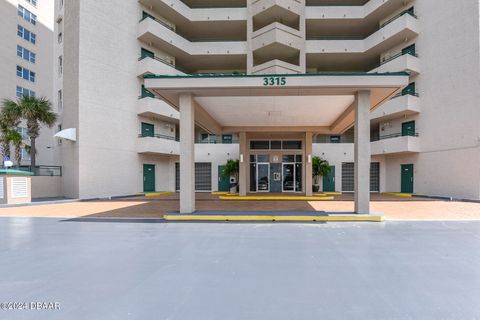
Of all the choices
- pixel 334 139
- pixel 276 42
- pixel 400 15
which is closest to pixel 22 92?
pixel 276 42

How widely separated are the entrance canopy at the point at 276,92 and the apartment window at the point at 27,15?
39400 mm

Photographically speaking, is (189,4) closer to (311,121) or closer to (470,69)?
(311,121)

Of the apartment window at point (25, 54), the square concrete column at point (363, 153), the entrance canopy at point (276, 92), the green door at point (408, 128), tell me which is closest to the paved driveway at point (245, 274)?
the square concrete column at point (363, 153)

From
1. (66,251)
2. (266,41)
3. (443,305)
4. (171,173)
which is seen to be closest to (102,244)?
(66,251)

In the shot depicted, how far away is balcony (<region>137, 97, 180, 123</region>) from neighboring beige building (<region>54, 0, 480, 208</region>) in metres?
0.10

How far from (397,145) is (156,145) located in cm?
2214

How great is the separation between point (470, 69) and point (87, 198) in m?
29.9

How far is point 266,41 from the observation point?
24234 millimetres

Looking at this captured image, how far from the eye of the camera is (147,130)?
23562mm

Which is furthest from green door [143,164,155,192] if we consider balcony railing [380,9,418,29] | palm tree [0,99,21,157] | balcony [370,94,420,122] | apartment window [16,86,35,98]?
balcony railing [380,9,418,29]

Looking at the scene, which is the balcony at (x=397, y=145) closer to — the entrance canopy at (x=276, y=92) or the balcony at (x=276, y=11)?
the entrance canopy at (x=276, y=92)

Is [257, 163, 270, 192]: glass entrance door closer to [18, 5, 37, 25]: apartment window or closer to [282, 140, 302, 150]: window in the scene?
[282, 140, 302, 150]: window

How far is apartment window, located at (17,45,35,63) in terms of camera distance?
1336 inches

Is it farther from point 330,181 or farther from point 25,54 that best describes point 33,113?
point 330,181
